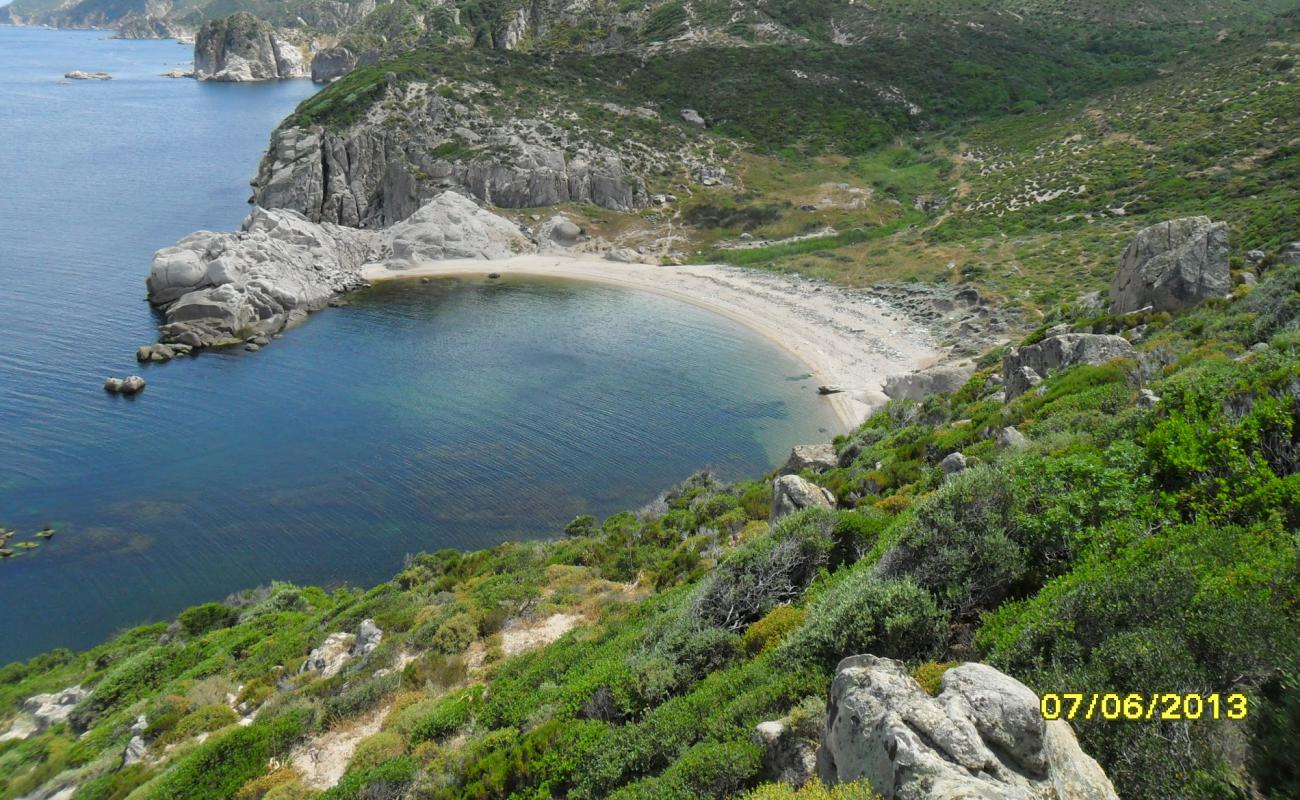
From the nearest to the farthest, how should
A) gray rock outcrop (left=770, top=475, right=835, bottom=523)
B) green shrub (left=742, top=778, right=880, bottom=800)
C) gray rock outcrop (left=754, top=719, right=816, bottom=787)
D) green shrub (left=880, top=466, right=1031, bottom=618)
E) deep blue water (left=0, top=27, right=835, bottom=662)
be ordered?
green shrub (left=742, top=778, right=880, bottom=800) < gray rock outcrop (left=754, top=719, right=816, bottom=787) < green shrub (left=880, top=466, right=1031, bottom=618) < gray rock outcrop (left=770, top=475, right=835, bottom=523) < deep blue water (left=0, top=27, right=835, bottom=662)

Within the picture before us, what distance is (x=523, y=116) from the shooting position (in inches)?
3393

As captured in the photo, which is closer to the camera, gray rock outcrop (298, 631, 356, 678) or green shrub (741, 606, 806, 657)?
green shrub (741, 606, 806, 657)

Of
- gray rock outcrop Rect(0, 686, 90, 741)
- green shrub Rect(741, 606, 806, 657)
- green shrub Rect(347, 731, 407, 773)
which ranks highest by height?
green shrub Rect(741, 606, 806, 657)

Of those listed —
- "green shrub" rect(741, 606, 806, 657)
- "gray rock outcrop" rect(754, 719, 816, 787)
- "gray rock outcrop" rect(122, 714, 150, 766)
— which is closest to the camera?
"gray rock outcrop" rect(754, 719, 816, 787)

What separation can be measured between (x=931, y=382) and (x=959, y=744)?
35478mm

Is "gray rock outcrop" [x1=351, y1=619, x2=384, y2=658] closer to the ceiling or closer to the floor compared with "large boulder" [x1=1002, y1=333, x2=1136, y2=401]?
closer to the floor

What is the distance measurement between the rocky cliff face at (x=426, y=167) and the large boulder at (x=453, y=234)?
4145 mm

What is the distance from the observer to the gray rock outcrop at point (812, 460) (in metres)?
26.5

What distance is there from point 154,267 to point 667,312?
45625mm

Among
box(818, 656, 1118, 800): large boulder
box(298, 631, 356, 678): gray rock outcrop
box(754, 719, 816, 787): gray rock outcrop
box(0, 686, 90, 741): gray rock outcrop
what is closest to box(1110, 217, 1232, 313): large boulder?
box(818, 656, 1118, 800): large boulder

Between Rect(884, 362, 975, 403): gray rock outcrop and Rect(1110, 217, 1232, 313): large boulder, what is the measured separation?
8297 millimetres

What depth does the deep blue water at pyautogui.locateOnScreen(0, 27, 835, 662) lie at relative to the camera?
2919 centimetres
